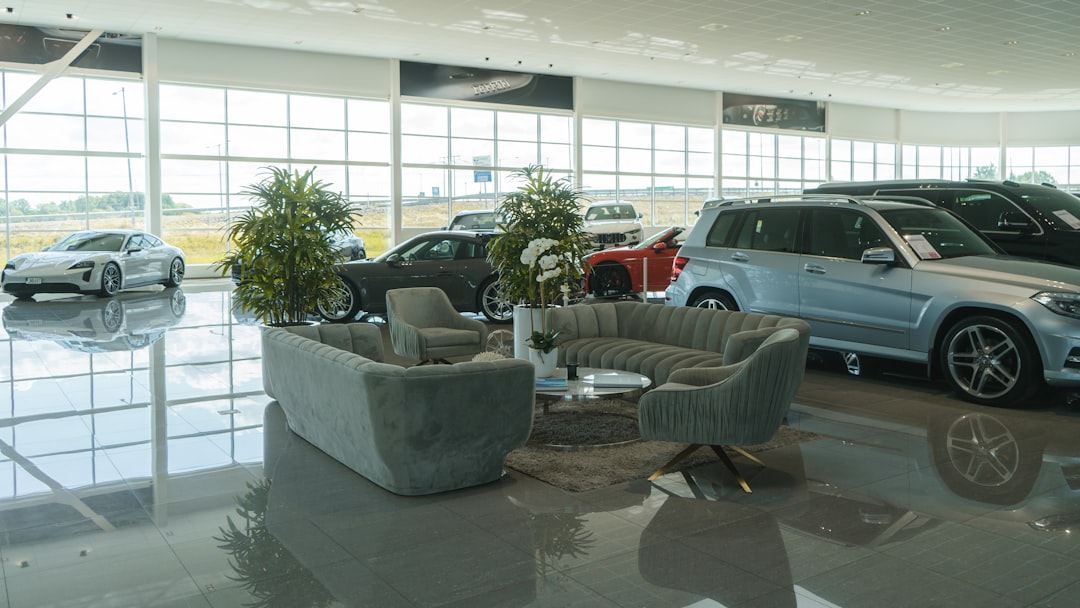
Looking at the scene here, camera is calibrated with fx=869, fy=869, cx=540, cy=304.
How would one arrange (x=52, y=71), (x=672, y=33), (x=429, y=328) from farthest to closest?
1. (x=52, y=71)
2. (x=672, y=33)
3. (x=429, y=328)

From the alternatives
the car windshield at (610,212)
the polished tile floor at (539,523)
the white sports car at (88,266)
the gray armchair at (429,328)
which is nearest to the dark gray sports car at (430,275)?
the gray armchair at (429,328)

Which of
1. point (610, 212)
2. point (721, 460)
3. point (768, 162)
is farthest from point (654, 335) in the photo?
point (768, 162)

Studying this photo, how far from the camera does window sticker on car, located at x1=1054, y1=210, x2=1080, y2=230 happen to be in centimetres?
826

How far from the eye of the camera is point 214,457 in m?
4.96

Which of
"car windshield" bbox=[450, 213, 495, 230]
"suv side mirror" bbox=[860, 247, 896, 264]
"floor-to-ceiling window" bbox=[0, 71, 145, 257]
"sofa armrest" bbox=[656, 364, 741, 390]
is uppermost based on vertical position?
"floor-to-ceiling window" bbox=[0, 71, 145, 257]

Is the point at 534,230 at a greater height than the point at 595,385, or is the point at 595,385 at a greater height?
the point at 534,230

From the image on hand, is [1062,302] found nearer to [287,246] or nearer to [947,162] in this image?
[287,246]

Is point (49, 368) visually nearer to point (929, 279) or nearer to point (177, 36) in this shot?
point (929, 279)

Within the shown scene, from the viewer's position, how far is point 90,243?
14.3 m

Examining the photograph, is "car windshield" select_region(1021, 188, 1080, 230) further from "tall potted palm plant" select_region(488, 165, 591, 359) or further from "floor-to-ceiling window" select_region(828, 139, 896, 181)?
"floor-to-ceiling window" select_region(828, 139, 896, 181)

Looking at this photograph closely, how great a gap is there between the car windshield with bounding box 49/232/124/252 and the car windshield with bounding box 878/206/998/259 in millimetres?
12333

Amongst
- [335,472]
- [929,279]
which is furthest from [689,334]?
[335,472]

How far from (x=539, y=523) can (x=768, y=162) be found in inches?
1020

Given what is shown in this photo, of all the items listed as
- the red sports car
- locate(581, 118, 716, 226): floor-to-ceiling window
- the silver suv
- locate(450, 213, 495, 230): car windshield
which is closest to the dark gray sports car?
the red sports car
